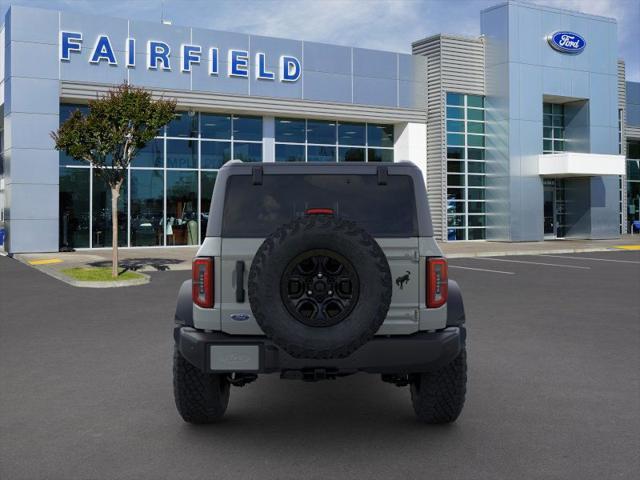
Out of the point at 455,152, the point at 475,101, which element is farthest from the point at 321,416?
the point at 475,101

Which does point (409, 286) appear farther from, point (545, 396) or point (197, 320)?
point (545, 396)

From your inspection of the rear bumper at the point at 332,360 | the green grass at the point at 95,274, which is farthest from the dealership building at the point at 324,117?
the rear bumper at the point at 332,360

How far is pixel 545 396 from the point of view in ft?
18.7

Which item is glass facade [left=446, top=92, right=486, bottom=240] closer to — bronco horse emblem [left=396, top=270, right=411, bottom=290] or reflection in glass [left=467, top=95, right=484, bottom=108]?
reflection in glass [left=467, top=95, right=484, bottom=108]

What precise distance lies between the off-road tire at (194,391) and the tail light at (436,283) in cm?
157

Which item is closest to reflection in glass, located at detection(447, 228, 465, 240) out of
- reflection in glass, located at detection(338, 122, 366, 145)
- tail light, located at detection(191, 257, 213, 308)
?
reflection in glass, located at detection(338, 122, 366, 145)

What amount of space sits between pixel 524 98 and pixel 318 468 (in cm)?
2800

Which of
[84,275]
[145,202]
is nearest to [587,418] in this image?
[84,275]

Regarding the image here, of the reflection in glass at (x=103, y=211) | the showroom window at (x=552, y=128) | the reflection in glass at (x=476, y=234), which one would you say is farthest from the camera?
the showroom window at (x=552, y=128)

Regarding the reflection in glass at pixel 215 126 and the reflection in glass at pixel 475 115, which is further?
the reflection in glass at pixel 475 115

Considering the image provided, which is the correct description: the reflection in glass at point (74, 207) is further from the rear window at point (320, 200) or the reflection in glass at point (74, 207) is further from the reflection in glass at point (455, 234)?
the rear window at point (320, 200)

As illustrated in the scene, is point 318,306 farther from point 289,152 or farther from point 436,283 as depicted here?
point 289,152

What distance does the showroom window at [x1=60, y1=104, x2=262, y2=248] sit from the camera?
24.3 m

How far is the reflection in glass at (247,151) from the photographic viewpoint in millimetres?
26969
